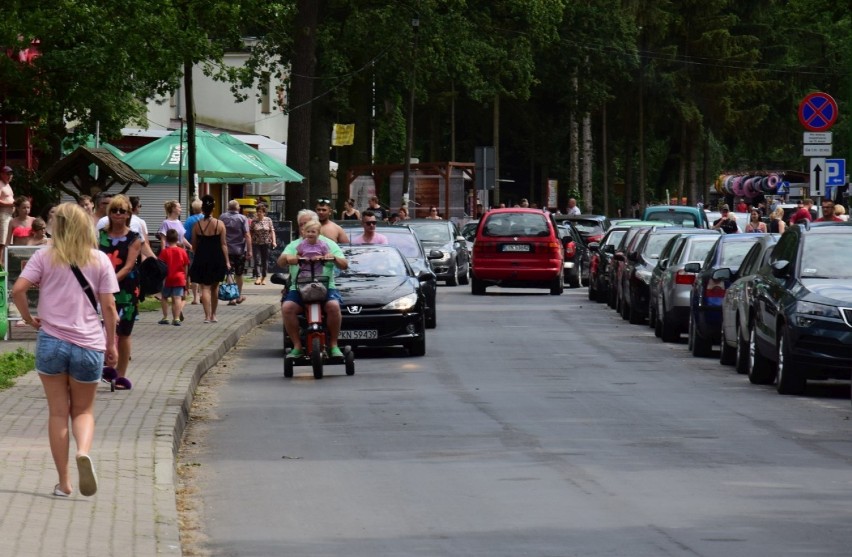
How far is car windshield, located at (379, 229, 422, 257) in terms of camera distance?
2609cm

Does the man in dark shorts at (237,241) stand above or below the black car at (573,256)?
above

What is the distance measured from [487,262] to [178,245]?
1160cm

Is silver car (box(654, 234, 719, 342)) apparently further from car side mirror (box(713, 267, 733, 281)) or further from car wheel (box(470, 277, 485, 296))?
car wheel (box(470, 277, 485, 296))

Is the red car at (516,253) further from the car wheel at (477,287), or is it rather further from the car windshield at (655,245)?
the car windshield at (655,245)

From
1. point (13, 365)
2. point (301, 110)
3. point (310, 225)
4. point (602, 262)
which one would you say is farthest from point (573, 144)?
point (13, 365)

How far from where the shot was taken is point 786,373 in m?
16.8

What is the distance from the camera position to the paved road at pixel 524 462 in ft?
30.0

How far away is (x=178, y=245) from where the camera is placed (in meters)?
27.2

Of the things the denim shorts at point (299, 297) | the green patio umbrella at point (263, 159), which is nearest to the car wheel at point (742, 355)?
the denim shorts at point (299, 297)

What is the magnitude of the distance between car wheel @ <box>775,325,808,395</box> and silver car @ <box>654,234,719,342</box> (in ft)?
22.3

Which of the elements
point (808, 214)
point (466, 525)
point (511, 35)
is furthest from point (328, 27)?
point (466, 525)

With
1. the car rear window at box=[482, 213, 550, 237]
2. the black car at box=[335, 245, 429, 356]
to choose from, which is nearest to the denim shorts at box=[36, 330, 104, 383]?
the black car at box=[335, 245, 429, 356]

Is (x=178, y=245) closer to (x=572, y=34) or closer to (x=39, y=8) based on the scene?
(x=39, y=8)

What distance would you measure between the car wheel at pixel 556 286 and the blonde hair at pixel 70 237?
93.0 feet
